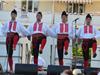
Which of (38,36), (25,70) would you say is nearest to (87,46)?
(38,36)

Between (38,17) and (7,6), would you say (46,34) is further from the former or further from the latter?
(7,6)

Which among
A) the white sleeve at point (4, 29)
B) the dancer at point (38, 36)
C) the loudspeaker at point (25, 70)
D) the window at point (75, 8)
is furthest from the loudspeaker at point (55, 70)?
the window at point (75, 8)

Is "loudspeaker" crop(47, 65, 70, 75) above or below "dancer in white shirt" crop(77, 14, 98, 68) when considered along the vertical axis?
below

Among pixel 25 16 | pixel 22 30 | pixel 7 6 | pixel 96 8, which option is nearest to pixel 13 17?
pixel 22 30

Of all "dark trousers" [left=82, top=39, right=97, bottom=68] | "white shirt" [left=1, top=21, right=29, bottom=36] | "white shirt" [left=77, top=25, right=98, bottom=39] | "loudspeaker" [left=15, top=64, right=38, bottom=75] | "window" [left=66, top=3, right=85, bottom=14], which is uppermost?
"window" [left=66, top=3, right=85, bottom=14]

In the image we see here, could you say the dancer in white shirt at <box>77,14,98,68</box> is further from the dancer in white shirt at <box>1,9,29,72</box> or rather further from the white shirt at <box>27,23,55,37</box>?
the dancer in white shirt at <box>1,9,29,72</box>

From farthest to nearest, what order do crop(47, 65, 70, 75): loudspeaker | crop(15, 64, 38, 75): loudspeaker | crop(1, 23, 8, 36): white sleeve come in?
crop(1, 23, 8, 36): white sleeve → crop(15, 64, 38, 75): loudspeaker → crop(47, 65, 70, 75): loudspeaker

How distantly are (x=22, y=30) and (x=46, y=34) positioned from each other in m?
0.52

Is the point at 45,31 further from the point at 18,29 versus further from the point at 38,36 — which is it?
the point at 18,29

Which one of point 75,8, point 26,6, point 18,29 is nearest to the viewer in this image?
point 18,29

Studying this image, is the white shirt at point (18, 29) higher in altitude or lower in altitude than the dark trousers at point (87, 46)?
higher

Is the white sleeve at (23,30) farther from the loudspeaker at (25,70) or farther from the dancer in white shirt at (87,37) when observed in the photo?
the loudspeaker at (25,70)

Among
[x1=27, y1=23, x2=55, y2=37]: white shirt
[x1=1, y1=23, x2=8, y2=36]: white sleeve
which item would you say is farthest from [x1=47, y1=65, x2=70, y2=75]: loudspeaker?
[x1=1, y1=23, x2=8, y2=36]: white sleeve

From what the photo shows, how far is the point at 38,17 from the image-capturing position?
11148mm
